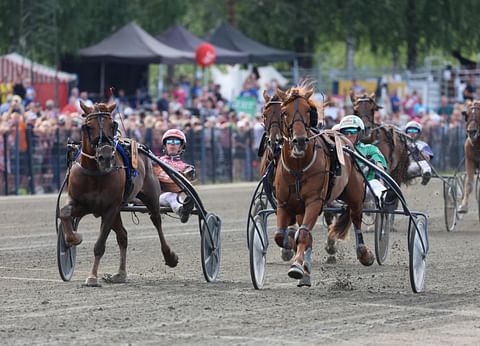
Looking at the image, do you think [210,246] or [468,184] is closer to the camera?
[210,246]

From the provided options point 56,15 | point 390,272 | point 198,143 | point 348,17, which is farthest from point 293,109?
point 348,17

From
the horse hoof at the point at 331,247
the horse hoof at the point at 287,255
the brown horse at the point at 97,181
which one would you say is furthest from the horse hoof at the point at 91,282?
the horse hoof at the point at 331,247

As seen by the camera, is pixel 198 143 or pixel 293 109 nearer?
pixel 293 109

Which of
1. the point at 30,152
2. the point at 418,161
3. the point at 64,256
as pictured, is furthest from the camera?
the point at 30,152

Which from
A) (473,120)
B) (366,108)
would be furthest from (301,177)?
(473,120)

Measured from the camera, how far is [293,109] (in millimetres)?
10094

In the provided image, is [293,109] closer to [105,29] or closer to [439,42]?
[105,29]

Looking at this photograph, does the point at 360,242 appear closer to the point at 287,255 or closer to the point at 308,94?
the point at 287,255

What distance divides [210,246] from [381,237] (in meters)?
2.25

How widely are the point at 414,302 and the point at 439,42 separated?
A: 27750mm

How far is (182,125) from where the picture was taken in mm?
24328

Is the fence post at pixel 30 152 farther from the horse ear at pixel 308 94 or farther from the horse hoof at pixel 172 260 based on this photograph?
the horse ear at pixel 308 94

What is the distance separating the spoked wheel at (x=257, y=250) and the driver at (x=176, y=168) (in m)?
1.30

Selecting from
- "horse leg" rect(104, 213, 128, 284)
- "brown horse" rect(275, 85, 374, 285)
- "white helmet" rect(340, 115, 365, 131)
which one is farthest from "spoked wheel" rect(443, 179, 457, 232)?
"horse leg" rect(104, 213, 128, 284)
